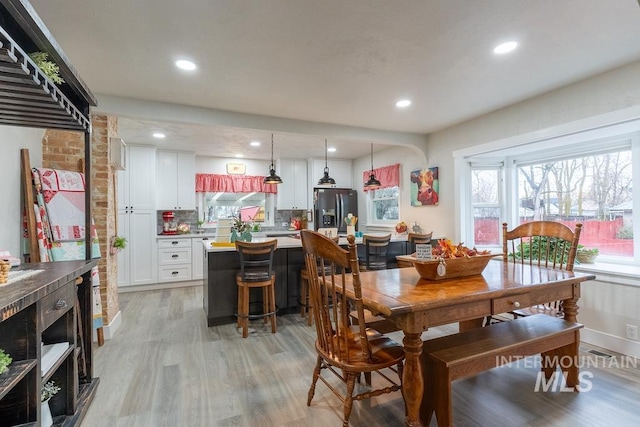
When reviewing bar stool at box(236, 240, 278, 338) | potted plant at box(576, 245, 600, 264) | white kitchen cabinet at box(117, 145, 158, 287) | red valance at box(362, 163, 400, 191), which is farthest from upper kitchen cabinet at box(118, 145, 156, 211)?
potted plant at box(576, 245, 600, 264)

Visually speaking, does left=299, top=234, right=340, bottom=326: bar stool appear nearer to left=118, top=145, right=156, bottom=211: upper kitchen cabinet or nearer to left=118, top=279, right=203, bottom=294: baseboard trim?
left=118, top=279, right=203, bottom=294: baseboard trim

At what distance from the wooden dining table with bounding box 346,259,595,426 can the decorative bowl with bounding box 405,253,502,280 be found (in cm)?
4

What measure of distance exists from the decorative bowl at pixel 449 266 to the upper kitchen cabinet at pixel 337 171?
4627mm

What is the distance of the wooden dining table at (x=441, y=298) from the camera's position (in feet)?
4.90

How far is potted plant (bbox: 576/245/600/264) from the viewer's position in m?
3.10

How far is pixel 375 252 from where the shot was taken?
154 inches

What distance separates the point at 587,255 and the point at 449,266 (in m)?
2.20

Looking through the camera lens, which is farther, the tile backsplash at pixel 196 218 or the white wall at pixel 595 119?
the tile backsplash at pixel 196 218

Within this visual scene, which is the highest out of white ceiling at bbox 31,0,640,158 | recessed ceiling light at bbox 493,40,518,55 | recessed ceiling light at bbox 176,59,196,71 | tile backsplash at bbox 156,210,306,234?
recessed ceiling light at bbox 176,59,196,71

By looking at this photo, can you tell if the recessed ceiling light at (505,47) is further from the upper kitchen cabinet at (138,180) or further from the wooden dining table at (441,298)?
the upper kitchen cabinet at (138,180)

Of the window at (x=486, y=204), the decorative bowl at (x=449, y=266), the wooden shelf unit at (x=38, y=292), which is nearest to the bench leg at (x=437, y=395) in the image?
the decorative bowl at (x=449, y=266)

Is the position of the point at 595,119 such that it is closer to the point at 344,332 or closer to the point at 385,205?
the point at 344,332

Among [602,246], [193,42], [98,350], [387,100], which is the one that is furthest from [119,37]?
[602,246]

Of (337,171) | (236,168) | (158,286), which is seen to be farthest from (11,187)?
→ (337,171)
